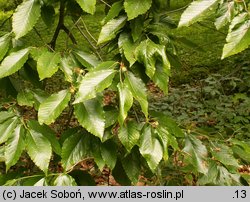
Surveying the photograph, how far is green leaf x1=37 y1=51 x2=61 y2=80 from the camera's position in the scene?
1.29 metres

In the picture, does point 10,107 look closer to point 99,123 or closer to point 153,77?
point 99,123

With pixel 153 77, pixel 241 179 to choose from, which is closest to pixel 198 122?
pixel 241 179

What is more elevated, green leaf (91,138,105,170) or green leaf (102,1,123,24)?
green leaf (102,1,123,24)

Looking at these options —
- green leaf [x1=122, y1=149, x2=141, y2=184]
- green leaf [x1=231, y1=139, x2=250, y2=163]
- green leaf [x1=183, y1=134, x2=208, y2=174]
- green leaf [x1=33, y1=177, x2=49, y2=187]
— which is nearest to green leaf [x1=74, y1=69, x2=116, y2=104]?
green leaf [x1=33, y1=177, x2=49, y2=187]

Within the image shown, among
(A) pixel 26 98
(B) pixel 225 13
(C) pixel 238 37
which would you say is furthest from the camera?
(A) pixel 26 98

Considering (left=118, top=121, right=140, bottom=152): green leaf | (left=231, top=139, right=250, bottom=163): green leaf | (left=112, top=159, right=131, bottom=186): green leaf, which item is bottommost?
(left=231, top=139, right=250, bottom=163): green leaf

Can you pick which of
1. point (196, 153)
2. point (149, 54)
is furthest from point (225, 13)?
point (196, 153)

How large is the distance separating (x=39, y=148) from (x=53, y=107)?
0.16 metres

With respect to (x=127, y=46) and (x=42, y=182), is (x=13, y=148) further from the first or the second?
(x=127, y=46)

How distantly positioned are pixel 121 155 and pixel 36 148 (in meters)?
0.39

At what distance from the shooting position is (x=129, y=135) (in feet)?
4.38

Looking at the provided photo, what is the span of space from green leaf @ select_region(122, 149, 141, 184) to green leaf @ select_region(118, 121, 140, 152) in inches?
7.7

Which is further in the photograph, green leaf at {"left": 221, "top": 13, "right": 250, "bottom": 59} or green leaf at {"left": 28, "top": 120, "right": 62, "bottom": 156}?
green leaf at {"left": 28, "top": 120, "right": 62, "bottom": 156}

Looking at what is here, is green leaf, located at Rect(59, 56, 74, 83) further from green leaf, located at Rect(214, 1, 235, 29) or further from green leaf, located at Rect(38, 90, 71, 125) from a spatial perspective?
green leaf, located at Rect(214, 1, 235, 29)
